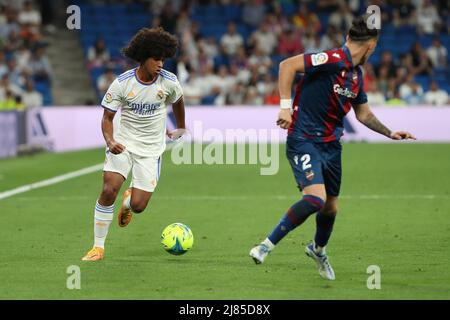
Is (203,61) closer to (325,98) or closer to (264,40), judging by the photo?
(264,40)

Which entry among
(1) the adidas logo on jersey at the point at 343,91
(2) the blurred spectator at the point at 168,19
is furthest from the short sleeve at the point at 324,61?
(2) the blurred spectator at the point at 168,19

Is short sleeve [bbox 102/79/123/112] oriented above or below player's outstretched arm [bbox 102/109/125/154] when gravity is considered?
above

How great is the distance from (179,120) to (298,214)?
2.14 meters

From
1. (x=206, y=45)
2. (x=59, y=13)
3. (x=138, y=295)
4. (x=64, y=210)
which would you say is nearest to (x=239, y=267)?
(x=138, y=295)

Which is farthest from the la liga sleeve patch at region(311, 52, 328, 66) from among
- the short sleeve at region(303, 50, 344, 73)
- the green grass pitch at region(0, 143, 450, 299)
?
the green grass pitch at region(0, 143, 450, 299)

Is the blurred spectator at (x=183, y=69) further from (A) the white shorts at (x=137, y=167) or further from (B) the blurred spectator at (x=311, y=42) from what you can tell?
(A) the white shorts at (x=137, y=167)

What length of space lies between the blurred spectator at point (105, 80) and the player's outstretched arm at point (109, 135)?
18857mm

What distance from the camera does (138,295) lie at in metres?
7.87

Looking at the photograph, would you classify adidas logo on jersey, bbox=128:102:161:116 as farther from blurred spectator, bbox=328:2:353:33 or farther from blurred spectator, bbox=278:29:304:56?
blurred spectator, bbox=328:2:353:33

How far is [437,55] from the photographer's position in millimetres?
29516

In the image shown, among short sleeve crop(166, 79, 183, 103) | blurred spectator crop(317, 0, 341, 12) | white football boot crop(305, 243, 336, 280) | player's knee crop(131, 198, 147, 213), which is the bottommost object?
white football boot crop(305, 243, 336, 280)

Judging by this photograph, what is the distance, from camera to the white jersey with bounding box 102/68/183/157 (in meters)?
9.73

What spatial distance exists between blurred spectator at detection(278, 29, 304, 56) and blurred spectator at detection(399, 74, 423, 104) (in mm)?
3629
